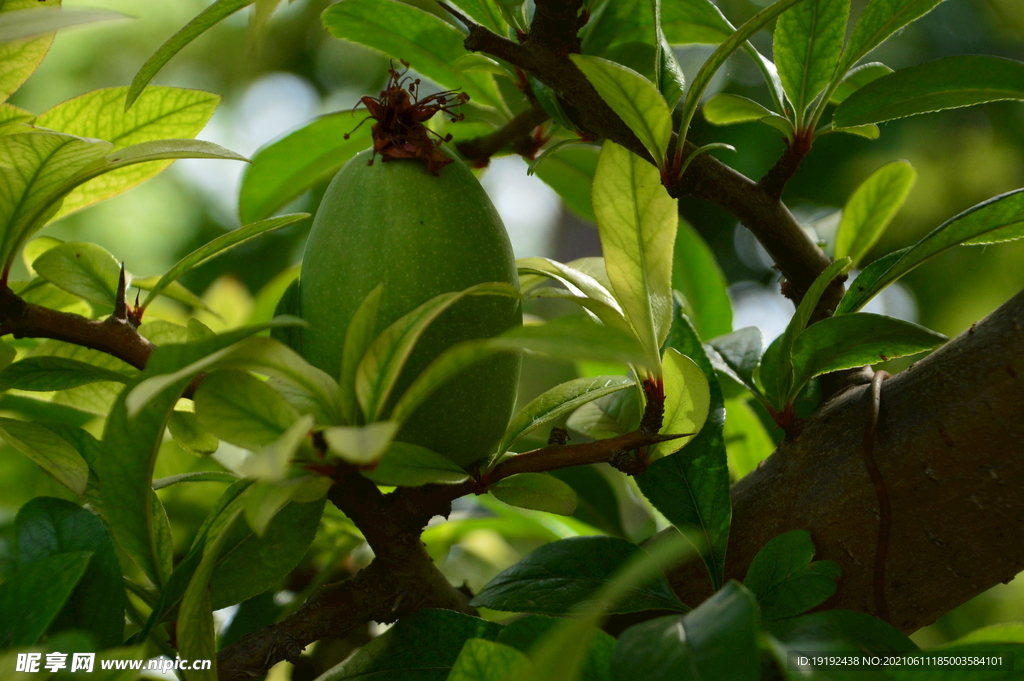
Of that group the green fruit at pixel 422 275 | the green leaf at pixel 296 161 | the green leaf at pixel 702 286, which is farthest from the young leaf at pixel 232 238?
the green leaf at pixel 702 286

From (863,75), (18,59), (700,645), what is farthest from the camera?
(863,75)

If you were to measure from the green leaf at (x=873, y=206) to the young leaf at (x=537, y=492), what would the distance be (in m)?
0.32

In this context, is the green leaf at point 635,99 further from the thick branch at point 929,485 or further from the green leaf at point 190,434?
the green leaf at point 190,434

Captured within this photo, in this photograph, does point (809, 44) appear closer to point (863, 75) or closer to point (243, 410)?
point (863, 75)

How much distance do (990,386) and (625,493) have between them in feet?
1.65

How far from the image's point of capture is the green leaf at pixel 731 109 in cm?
56

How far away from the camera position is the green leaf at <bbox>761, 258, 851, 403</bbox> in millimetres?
434

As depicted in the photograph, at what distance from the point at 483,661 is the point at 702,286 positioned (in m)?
0.56

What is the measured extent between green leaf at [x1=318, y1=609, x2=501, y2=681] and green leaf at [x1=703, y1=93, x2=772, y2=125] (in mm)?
403

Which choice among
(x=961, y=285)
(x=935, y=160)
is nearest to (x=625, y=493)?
(x=961, y=285)

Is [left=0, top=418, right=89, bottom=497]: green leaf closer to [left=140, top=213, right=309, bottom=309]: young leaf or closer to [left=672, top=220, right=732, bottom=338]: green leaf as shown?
[left=140, top=213, right=309, bottom=309]: young leaf

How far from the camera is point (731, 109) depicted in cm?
57

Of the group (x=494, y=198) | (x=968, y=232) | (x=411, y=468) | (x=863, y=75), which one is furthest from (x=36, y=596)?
(x=494, y=198)

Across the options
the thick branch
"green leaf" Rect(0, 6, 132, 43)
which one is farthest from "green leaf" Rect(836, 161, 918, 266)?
"green leaf" Rect(0, 6, 132, 43)
